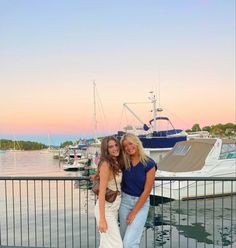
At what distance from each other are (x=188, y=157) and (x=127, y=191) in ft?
54.8

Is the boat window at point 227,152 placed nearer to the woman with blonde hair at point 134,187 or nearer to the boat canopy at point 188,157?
the boat canopy at point 188,157

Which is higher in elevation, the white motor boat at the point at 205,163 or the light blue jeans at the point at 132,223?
the light blue jeans at the point at 132,223

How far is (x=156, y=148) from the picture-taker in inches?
1329

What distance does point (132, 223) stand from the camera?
4.30 meters

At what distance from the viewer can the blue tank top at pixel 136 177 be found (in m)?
4.23

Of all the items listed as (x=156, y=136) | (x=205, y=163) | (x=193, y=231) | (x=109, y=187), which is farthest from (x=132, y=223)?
(x=156, y=136)

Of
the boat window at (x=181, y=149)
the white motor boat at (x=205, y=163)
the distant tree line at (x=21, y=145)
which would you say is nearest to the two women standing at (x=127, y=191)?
the white motor boat at (x=205, y=163)

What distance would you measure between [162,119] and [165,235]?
28.1 meters

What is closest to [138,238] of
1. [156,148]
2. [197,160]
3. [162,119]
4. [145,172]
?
[145,172]

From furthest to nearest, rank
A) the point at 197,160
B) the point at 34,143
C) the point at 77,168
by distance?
the point at 34,143 → the point at 77,168 → the point at 197,160

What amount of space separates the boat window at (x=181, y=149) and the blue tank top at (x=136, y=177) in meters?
17.1

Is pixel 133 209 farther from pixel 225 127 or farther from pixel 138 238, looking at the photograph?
pixel 225 127

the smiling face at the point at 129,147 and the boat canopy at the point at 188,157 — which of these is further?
the boat canopy at the point at 188,157

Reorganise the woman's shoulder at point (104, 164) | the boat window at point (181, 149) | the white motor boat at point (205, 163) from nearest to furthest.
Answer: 1. the woman's shoulder at point (104, 164)
2. the white motor boat at point (205, 163)
3. the boat window at point (181, 149)
